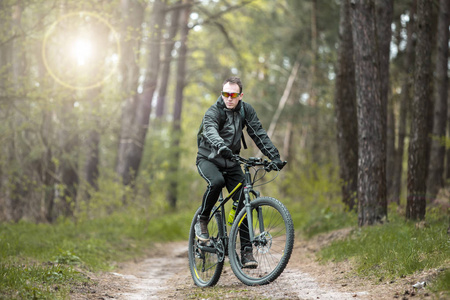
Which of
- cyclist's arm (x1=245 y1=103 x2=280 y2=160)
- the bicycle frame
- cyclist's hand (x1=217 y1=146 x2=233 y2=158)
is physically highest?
cyclist's arm (x1=245 y1=103 x2=280 y2=160)

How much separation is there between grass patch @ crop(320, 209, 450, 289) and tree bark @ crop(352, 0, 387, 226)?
0.43 metres

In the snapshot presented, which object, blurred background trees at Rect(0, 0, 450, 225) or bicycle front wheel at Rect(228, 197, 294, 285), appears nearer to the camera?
bicycle front wheel at Rect(228, 197, 294, 285)

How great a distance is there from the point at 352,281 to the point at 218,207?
183 centimetres

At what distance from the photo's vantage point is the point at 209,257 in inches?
255

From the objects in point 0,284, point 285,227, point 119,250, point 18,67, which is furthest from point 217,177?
point 18,67

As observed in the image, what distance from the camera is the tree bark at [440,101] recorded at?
13375 mm

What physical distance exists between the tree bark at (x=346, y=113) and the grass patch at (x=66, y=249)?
475cm

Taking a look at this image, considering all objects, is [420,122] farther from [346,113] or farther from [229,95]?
[229,95]

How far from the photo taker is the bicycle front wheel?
530 cm

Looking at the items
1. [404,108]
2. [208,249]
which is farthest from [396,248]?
[404,108]

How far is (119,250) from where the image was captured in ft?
32.8

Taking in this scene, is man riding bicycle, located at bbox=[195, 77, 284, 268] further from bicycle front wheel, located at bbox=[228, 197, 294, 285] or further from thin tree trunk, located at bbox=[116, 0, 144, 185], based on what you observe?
thin tree trunk, located at bbox=[116, 0, 144, 185]

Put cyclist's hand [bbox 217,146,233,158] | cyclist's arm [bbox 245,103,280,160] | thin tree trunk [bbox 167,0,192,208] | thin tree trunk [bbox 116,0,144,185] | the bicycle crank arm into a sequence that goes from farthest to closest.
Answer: thin tree trunk [bbox 167,0,192,208], thin tree trunk [bbox 116,0,144,185], the bicycle crank arm, cyclist's arm [bbox 245,103,280,160], cyclist's hand [bbox 217,146,233,158]

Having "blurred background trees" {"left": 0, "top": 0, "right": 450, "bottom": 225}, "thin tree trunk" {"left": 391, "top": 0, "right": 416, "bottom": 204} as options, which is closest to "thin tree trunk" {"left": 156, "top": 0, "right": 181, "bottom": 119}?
"blurred background trees" {"left": 0, "top": 0, "right": 450, "bottom": 225}
